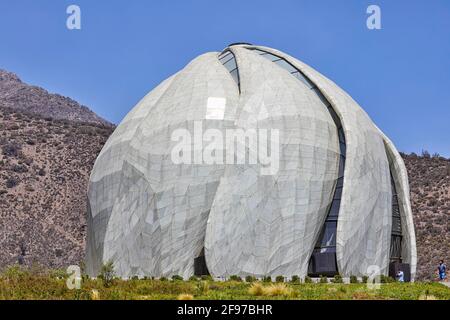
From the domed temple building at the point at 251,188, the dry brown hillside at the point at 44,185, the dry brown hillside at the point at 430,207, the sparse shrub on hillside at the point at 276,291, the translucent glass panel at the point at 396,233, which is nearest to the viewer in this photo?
the sparse shrub on hillside at the point at 276,291

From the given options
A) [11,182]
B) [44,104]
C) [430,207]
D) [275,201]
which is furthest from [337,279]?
[44,104]

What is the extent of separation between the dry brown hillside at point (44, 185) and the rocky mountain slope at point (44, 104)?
36.3 m

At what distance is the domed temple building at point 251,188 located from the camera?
30.2 meters

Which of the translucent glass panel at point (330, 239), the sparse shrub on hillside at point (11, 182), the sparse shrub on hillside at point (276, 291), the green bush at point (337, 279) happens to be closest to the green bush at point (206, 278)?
the translucent glass panel at point (330, 239)

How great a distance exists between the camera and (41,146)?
81938 mm

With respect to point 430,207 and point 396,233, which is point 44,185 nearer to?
point 430,207

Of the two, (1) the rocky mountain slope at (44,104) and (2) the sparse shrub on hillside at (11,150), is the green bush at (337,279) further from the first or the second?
(1) the rocky mountain slope at (44,104)

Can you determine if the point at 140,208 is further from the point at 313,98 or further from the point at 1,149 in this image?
the point at 1,149

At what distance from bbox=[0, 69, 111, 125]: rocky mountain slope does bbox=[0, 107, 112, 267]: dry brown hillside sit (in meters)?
36.3

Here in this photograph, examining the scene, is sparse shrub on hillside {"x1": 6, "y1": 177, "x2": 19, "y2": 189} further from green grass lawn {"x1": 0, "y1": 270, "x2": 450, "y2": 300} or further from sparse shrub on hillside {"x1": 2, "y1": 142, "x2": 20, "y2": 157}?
green grass lawn {"x1": 0, "y1": 270, "x2": 450, "y2": 300}

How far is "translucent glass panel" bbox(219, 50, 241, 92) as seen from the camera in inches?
1371

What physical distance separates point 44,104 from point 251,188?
104971 millimetres

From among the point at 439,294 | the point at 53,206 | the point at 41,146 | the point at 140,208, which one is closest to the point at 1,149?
the point at 41,146
